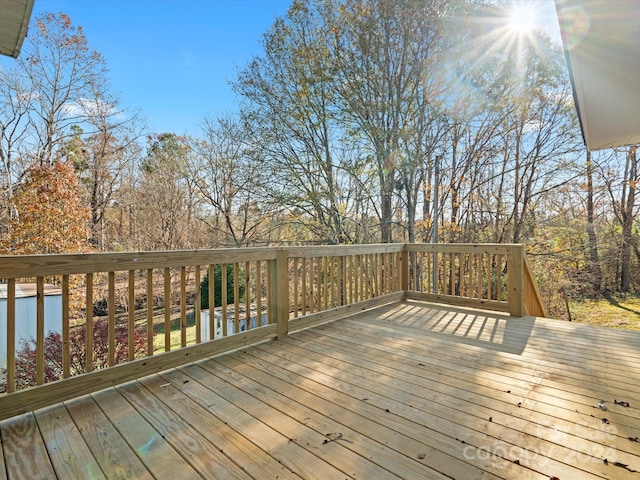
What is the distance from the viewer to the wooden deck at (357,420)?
4.71ft

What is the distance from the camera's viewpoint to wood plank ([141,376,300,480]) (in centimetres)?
142

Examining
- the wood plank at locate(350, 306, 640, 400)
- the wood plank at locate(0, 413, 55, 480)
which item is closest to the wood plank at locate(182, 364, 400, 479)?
the wood plank at locate(0, 413, 55, 480)

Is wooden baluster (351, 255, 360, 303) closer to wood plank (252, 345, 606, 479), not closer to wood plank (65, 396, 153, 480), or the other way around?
wood plank (252, 345, 606, 479)

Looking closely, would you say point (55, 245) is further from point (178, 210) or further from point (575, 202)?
point (575, 202)

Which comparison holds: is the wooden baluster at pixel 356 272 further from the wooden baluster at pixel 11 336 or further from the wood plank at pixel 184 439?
the wooden baluster at pixel 11 336

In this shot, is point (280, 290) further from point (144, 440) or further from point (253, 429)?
point (144, 440)

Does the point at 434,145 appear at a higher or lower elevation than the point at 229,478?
higher

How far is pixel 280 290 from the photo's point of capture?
3316mm

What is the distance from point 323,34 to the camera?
7.38m

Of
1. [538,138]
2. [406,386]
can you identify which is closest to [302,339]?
[406,386]

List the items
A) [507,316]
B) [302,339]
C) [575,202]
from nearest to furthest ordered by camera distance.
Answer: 1. [302,339]
2. [507,316]
3. [575,202]

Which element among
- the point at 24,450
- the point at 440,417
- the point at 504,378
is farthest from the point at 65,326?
the point at 504,378

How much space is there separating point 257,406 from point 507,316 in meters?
3.51

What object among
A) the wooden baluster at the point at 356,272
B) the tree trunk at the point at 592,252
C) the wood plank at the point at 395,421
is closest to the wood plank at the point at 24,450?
the wood plank at the point at 395,421
